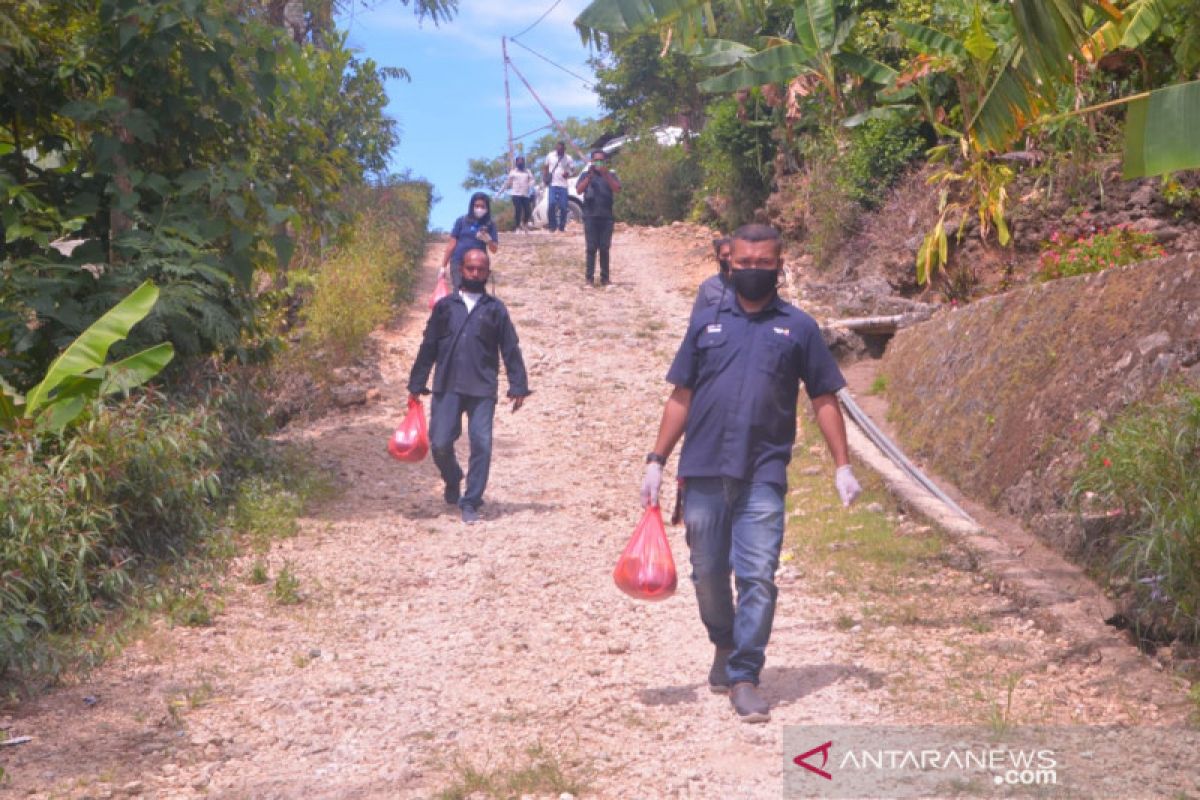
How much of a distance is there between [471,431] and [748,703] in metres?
→ 5.09

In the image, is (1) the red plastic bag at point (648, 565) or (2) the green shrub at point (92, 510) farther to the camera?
(2) the green shrub at point (92, 510)

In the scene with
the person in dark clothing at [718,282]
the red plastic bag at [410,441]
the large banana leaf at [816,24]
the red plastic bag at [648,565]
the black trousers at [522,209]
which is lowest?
the red plastic bag at [648,565]

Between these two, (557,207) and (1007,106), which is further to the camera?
(557,207)

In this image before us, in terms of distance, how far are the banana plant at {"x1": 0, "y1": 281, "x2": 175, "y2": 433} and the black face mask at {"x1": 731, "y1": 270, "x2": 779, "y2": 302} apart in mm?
3684

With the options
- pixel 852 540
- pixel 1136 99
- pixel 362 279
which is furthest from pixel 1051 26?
pixel 362 279

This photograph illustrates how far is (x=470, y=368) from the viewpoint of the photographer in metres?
10.3

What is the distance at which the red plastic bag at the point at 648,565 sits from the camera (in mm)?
5849

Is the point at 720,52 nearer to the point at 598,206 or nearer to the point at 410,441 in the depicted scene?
the point at 410,441

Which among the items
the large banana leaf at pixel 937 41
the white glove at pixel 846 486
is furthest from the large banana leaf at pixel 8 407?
the large banana leaf at pixel 937 41

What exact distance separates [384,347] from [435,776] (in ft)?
40.3

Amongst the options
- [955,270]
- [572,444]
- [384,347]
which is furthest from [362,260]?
[955,270]

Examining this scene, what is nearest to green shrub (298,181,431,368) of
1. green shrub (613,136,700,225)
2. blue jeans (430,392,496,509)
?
blue jeans (430,392,496,509)

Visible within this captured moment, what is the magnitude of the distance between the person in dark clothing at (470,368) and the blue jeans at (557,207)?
1949 centimetres

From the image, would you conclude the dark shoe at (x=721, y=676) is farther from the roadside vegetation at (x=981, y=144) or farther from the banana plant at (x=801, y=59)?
the banana plant at (x=801, y=59)
